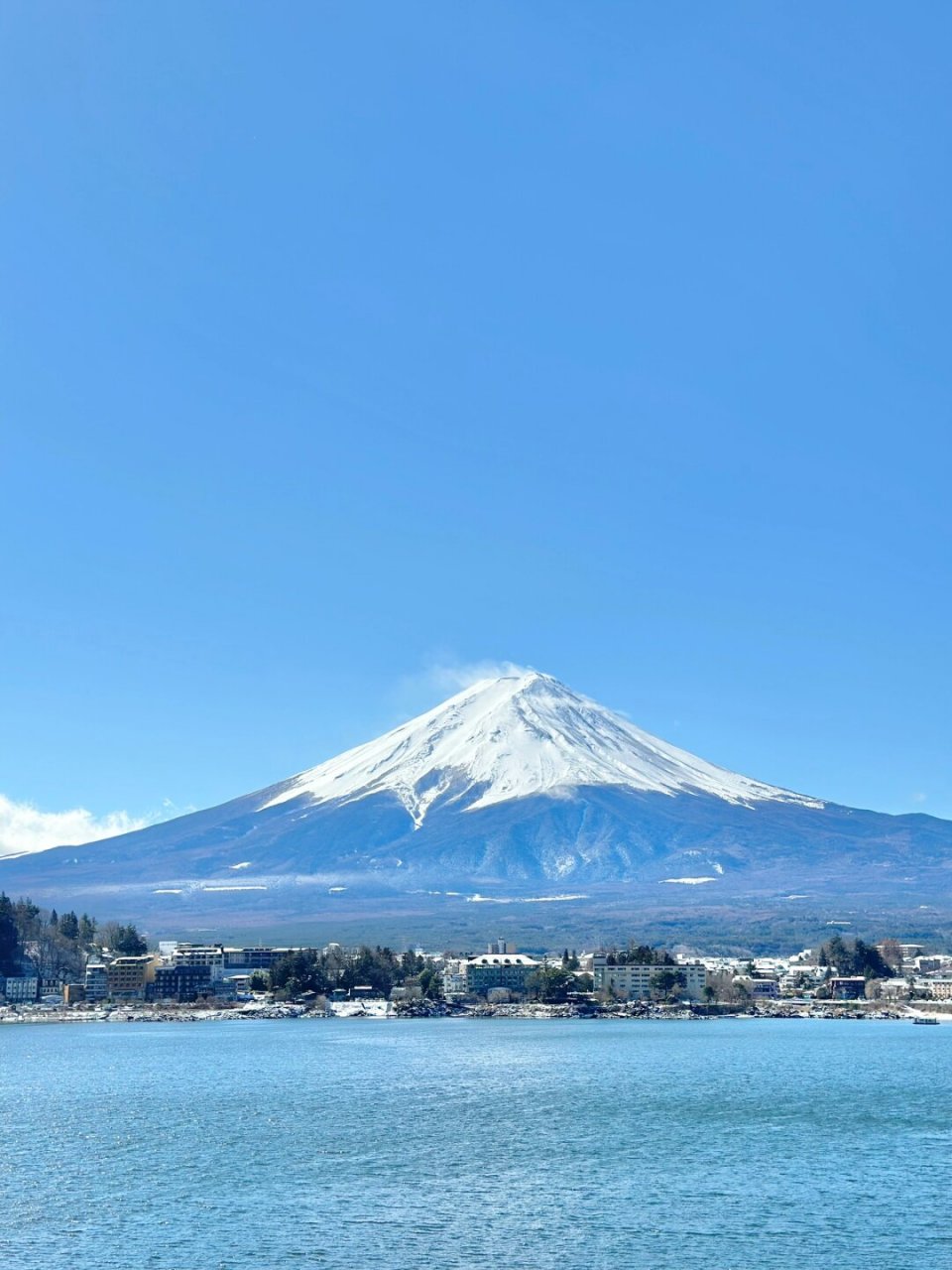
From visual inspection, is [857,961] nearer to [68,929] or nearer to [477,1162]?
[68,929]

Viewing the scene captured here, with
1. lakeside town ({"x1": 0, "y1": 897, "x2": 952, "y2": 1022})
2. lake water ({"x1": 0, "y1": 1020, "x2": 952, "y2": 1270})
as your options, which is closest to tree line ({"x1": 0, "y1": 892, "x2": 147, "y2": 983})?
lakeside town ({"x1": 0, "y1": 897, "x2": 952, "y2": 1022})

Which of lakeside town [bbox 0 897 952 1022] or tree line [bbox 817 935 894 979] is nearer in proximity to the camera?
lakeside town [bbox 0 897 952 1022]

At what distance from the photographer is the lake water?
27.0 metres

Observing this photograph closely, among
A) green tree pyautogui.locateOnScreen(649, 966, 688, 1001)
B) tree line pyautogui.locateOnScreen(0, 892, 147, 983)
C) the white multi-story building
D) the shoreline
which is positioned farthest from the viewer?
tree line pyautogui.locateOnScreen(0, 892, 147, 983)

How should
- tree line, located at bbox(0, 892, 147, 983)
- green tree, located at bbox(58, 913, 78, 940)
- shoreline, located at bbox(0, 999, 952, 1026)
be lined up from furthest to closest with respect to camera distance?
green tree, located at bbox(58, 913, 78, 940) → tree line, located at bbox(0, 892, 147, 983) → shoreline, located at bbox(0, 999, 952, 1026)

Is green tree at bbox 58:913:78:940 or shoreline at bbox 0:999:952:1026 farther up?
green tree at bbox 58:913:78:940

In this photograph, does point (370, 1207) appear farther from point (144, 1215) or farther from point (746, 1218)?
point (746, 1218)

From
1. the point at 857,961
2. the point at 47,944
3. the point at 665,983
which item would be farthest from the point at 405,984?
the point at 857,961

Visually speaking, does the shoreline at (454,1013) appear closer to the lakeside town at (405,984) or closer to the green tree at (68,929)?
the lakeside town at (405,984)

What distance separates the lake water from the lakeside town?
42.8 m

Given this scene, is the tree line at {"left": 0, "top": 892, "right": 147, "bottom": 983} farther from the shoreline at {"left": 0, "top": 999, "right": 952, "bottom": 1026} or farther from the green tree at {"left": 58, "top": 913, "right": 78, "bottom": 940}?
the shoreline at {"left": 0, "top": 999, "right": 952, "bottom": 1026}

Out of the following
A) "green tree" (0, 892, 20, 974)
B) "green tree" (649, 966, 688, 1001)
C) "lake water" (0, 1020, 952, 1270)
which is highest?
"green tree" (0, 892, 20, 974)

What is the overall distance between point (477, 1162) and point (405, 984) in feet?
271

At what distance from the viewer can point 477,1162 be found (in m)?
35.6
